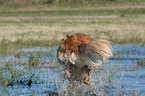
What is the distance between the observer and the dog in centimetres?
545

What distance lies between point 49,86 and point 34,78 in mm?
776

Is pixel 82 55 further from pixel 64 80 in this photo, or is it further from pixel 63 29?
pixel 63 29

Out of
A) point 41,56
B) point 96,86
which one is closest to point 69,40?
point 96,86

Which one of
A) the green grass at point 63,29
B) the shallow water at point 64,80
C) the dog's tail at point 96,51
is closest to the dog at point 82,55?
the dog's tail at point 96,51

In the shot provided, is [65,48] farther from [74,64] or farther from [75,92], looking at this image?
[75,92]

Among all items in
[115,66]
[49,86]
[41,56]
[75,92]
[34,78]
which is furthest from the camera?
[41,56]

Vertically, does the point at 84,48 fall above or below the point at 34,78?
above

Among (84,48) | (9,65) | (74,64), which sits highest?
(84,48)

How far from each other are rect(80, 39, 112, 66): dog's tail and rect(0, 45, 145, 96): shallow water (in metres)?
0.98

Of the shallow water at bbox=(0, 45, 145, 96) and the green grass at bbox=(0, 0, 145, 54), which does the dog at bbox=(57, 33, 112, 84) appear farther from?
the green grass at bbox=(0, 0, 145, 54)

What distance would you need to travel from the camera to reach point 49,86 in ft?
23.6

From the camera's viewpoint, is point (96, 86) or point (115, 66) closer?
point (96, 86)

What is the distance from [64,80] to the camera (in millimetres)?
6582

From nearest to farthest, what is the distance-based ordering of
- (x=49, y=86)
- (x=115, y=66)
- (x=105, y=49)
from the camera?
(x=105, y=49) → (x=49, y=86) → (x=115, y=66)
